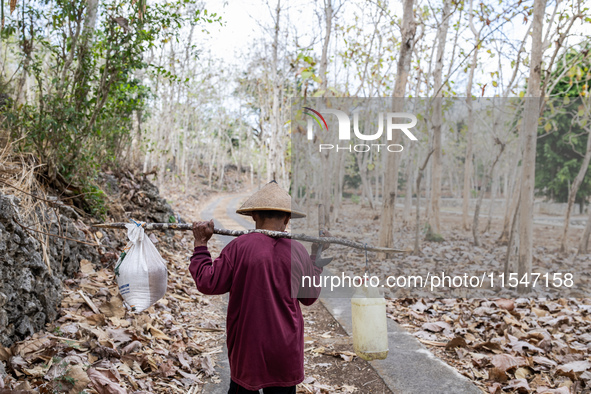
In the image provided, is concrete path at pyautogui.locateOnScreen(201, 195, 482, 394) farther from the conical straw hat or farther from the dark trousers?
the conical straw hat

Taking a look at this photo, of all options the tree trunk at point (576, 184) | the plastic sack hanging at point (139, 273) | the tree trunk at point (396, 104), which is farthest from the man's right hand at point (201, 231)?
the tree trunk at point (576, 184)

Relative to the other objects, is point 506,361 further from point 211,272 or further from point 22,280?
point 22,280

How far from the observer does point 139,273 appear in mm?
2828

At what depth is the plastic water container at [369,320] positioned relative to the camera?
3.26 metres

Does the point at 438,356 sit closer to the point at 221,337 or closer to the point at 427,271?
the point at 221,337

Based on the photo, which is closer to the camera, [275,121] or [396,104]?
[396,104]

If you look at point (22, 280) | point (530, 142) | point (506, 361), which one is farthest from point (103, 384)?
point (530, 142)

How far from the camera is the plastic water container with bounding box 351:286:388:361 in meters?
3.26

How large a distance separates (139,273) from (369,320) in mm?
1695

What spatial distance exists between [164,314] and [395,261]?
4.98m

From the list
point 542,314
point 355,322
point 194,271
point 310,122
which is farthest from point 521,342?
point 194,271

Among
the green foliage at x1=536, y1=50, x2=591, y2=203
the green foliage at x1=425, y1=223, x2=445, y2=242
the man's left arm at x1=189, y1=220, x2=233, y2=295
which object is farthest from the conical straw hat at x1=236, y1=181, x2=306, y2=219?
the green foliage at x1=536, y1=50, x2=591, y2=203

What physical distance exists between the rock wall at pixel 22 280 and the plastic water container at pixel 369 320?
2.50 meters

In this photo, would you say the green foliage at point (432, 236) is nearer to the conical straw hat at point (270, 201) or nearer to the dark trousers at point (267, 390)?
the conical straw hat at point (270, 201)
